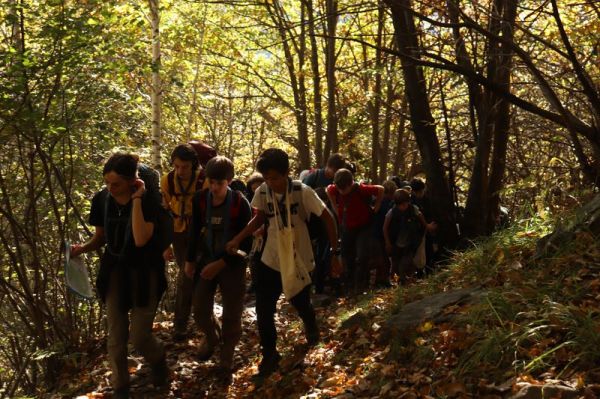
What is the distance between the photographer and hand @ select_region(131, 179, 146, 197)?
5434mm

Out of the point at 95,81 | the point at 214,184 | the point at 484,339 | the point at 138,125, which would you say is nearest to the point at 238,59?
the point at 138,125

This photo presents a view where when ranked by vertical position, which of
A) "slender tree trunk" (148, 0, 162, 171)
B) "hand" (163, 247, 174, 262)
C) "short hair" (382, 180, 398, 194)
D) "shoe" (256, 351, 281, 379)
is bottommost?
"shoe" (256, 351, 281, 379)

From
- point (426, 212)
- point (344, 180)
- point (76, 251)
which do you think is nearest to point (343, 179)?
point (344, 180)

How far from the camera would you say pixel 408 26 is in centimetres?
947

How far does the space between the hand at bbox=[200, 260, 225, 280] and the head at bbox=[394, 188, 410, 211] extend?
3715mm

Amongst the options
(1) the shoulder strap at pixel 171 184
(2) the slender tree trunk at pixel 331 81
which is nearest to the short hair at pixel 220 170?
(1) the shoulder strap at pixel 171 184

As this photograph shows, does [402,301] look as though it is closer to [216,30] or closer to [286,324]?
[286,324]

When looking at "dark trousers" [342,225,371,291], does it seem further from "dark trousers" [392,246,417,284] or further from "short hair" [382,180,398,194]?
"short hair" [382,180,398,194]

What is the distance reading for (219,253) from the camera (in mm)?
6336

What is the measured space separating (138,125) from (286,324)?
8.02 metres

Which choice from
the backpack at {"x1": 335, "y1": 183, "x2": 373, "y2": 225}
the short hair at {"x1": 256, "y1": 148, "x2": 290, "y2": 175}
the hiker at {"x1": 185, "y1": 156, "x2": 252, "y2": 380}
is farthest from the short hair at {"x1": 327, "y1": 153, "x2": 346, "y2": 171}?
the short hair at {"x1": 256, "y1": 148, "x2": 290, "y2": 175}

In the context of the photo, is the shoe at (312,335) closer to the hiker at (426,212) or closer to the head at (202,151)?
the head at (202,151)

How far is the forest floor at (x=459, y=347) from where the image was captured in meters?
4.24

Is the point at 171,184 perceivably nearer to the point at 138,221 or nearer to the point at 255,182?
the point at 138,221
